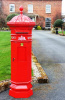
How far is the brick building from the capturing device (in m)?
38.7

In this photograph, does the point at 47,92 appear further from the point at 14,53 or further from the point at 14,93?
the point at 14,53

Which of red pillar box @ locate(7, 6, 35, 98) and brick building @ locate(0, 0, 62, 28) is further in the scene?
brick building @ locate(0, 0, 62, 28)

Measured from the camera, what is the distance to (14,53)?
12.8 feet

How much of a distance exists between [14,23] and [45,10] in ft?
119

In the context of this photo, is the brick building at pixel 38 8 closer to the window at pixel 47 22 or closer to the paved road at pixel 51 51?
the window at pixel 47 22

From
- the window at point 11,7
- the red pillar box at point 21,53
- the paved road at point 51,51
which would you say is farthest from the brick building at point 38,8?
the red pillar box at point 21,53

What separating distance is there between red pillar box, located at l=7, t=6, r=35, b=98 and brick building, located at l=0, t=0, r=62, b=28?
35.2 m

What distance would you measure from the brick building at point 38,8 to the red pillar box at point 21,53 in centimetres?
3515

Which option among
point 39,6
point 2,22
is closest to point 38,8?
point 39,6

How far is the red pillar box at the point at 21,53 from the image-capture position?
378 cm

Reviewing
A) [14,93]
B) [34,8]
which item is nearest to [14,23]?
[14,93]

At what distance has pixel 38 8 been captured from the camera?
38.8 m

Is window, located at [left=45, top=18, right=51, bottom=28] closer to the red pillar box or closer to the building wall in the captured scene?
the building wall

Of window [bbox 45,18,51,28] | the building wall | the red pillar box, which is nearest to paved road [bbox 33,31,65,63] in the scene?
the red pillar box
